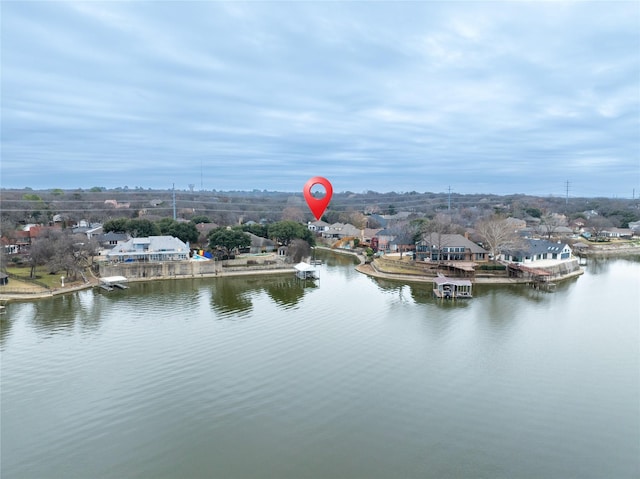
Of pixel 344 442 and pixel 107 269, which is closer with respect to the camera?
pixel 344 442

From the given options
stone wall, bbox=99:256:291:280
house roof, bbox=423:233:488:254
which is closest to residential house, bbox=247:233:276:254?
stone wall, bbox=99:256:291:280

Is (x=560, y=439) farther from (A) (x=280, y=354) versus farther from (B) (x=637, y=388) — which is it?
(A) (x=280, y=354)

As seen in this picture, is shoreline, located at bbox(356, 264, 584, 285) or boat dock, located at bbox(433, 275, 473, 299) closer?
boat dock, located at bbox(433, 275, 473, 299)

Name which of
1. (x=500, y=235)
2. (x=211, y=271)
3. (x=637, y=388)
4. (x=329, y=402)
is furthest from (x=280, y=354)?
(x=500, y=235)

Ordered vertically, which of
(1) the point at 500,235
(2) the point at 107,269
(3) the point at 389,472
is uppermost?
(1) the point at 500,235

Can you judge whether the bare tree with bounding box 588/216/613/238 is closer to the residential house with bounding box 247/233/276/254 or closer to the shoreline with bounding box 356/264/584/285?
the shoreline with bounding box 356/264/584/285

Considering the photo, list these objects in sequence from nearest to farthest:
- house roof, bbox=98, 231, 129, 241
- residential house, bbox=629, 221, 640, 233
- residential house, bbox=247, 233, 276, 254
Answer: house roof, bbox=98, 231, 129, 241, residential house, bbox=247, 233, 276, 254, residential house, bbox=629, 221, 640, 233
